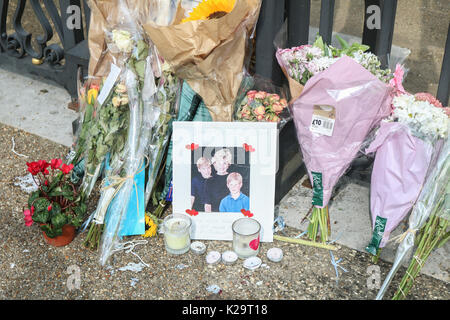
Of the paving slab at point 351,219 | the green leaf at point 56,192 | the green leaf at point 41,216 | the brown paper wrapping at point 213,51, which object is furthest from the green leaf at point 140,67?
the paving slab at point 351,219

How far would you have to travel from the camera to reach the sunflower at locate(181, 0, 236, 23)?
2.65m

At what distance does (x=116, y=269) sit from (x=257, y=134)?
977 mm

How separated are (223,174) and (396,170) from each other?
0.86m

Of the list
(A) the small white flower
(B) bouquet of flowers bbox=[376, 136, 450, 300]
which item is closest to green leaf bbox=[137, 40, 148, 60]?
(A) the small white flower

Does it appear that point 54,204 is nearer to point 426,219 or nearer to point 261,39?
point 261,39

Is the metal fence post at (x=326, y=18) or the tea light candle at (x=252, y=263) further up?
the metal fence post at (x=326, y=18)

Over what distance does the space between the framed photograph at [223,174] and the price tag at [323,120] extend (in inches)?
8.5

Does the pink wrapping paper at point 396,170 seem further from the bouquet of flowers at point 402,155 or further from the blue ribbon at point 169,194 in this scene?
the blue ribbon at point 169,194

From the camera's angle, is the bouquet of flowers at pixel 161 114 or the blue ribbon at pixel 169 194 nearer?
the bouquet of flowers at pixel 161 114

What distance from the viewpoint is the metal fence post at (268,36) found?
2.82 meters

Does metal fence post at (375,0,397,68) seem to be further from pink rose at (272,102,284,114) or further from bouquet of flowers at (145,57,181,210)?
bouquet of flowers at (145,57,181,210)

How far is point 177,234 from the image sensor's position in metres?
2.72

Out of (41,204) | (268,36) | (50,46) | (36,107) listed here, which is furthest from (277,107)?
(50,46)

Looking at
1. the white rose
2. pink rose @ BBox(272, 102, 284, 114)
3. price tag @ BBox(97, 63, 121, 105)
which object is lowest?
A: pink rose @ BBox(272, 102, 284, 114)
